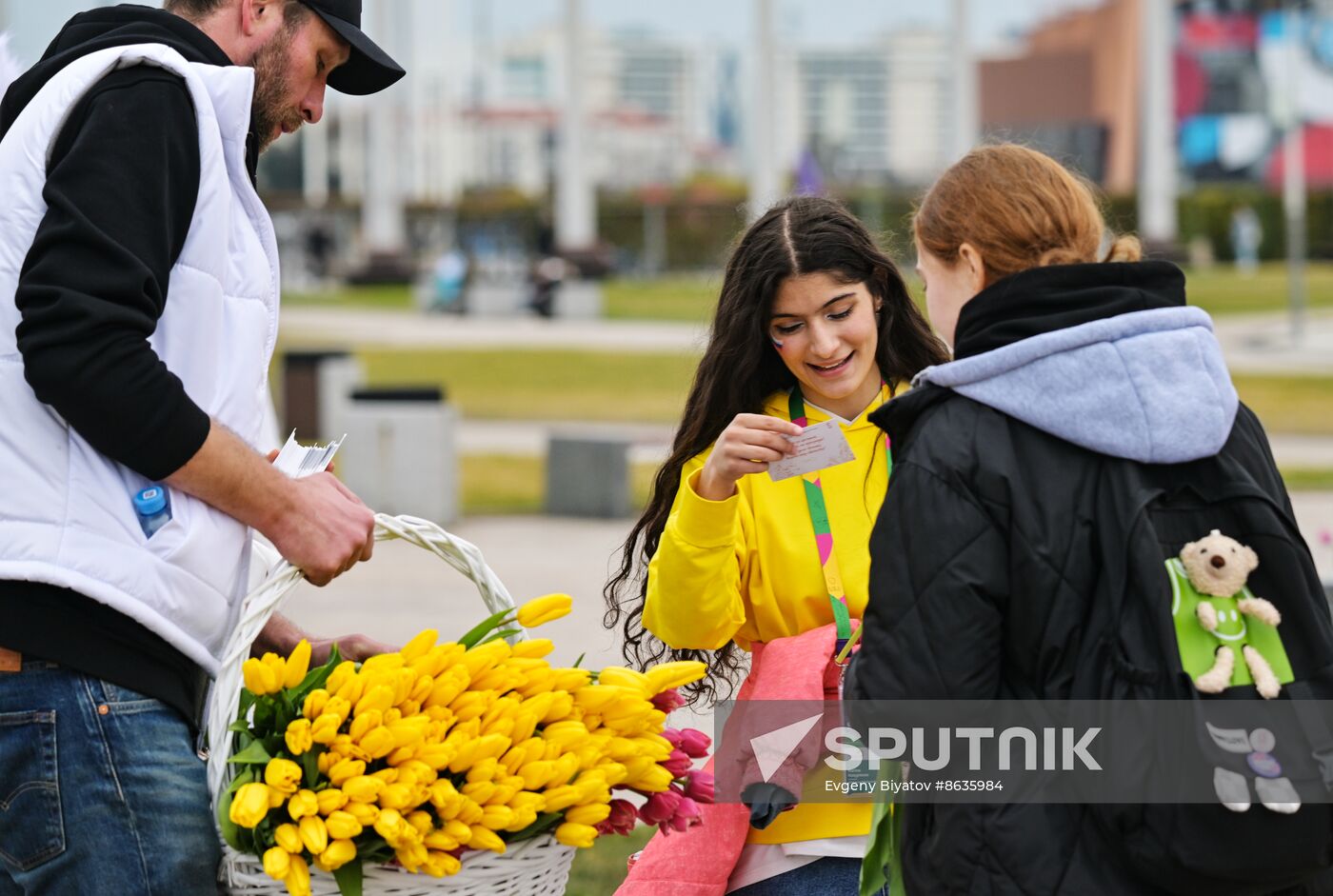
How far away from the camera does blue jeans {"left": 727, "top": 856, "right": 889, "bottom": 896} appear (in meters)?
2.85

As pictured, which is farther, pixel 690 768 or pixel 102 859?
pixel 690 768

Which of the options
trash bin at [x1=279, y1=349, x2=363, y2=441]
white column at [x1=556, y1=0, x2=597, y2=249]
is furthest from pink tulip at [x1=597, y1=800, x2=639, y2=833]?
white column at [x1=556, y1=0, x2=597, y2=249]

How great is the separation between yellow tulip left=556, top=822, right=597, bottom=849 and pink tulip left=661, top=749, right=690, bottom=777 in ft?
0.73

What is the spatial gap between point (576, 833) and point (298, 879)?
0.38m

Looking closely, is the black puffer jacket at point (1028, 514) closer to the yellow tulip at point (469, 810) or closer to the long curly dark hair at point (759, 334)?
the yellow tulip at point (469, 810)

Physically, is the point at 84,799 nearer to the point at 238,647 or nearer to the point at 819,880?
the point at 238,647

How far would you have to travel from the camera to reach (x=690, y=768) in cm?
259

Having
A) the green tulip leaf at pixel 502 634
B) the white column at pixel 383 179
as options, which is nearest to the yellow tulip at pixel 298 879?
the green tulip leaf at pixel 502 634

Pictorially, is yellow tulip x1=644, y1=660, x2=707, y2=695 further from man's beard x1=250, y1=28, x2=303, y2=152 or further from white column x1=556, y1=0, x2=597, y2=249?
white column x1=556, y1=0, x2=597, y2=249

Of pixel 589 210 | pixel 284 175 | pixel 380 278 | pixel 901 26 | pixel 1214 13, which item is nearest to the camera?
pixel 589 210

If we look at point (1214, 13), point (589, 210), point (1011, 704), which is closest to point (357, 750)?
point (1011, 704)

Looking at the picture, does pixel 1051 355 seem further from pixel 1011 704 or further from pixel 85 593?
pixel 85 593

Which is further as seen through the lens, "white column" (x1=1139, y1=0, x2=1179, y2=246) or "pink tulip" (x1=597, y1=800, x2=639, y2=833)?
"white column" (x1=1139, y1=0, x2=1179, y2=246)

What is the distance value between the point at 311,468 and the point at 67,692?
46 cm
